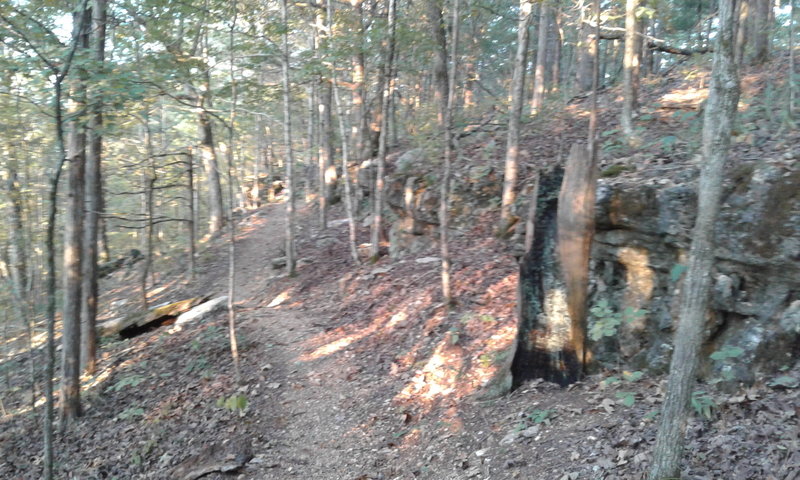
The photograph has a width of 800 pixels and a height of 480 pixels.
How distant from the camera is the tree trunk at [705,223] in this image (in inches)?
151

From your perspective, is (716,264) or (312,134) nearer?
(716,264)

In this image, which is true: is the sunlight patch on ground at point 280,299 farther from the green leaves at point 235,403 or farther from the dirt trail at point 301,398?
the green leaves at point 235,403

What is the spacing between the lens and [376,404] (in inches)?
332

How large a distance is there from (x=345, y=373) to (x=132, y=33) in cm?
784

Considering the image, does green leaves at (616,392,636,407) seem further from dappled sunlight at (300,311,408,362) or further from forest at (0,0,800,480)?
dappled sunlight at (300,311,408,362)

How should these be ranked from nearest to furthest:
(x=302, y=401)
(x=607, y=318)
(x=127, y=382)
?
(x=607, y=318) → (x=302, y=401) → (x=127, y=382)

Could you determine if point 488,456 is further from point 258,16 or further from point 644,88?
point 258,16

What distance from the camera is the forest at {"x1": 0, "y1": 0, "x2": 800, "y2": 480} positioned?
17.1ft

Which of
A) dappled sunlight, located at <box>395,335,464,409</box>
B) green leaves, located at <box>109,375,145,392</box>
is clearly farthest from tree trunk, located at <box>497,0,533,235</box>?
green leaves, located at <box>109,375,145,392</box>

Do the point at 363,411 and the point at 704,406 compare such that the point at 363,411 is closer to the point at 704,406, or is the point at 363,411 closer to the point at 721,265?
the point at 704,406

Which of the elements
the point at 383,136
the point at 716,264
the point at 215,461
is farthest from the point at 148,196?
the point at 716,264

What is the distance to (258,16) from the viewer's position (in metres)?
14.7

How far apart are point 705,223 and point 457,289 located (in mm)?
6722

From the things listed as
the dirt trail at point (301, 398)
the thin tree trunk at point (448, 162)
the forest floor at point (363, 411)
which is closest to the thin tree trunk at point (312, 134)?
the thin tree trunk at point (448, 162)
